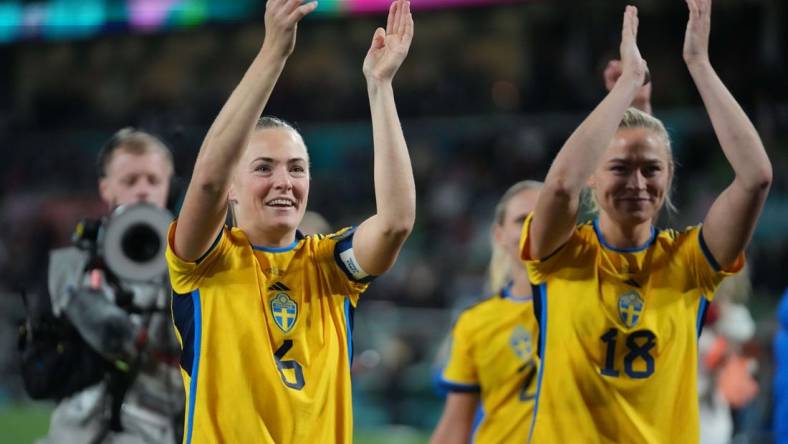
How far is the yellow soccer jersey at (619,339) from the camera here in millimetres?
3133

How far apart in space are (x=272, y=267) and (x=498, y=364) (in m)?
1.59

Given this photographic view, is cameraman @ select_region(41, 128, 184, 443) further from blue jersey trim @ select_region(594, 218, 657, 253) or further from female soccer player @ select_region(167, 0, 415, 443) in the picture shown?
blue jersey trim @ select_region(594, 218, 657, 253)

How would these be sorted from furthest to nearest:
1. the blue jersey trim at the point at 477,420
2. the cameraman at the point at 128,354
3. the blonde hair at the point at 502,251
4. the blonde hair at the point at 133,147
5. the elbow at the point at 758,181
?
the blonde hair at the point at 502,251 → the blue jersey trim at the point at 477,420 → the blonde hair at the point at 133,147 → the cameraman at the point at 128,354 → the elbow at the point at 758,181

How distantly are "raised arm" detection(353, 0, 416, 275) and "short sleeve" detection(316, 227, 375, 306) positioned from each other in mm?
34

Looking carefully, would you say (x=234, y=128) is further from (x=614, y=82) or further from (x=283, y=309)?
(x=614, y=82)

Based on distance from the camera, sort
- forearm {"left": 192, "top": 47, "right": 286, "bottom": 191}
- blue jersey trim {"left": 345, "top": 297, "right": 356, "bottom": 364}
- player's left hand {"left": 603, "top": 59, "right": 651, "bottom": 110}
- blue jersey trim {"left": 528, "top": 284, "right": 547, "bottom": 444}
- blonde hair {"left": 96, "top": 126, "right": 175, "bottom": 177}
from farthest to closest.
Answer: blonde hair {"left": 96, "top": 126, "right": 175, "bottom": 177} → player's left hand {"left": 603, "top": 59, "right": 651, "bottom": 110} → blue jersey trim {"left": 528, "top": 284, "right": 547, "bottom": 444} → blue jersey trim {"left": 345, "top": 297, "right": 356, "bottom": 364} → forearm {"left": 192, "top": 47, "right": 286, "bottom": 191}

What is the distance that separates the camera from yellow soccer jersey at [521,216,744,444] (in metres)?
3.13

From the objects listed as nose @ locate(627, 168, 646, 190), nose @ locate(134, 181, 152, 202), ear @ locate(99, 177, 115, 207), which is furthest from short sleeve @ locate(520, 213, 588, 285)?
ear @ locate(99, 177, 115, 207)

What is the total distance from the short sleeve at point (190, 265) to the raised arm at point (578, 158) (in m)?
0.87

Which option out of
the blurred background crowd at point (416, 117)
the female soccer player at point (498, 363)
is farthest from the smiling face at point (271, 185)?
the blurred background crowd at point (416, 117)

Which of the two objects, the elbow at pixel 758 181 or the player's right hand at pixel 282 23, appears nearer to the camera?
the player's right hand at pixel 282 23

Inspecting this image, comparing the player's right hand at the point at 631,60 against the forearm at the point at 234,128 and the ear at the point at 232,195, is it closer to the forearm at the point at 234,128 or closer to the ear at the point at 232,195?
the forearm at the point at 234,128

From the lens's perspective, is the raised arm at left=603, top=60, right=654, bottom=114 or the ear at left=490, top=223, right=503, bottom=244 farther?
the ear at left=490, top=223, right=503, bottom=244

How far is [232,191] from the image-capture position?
3.21 metres
